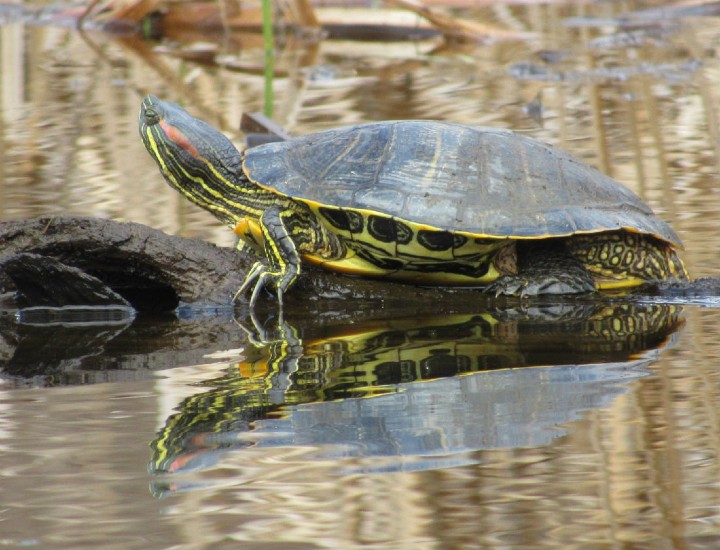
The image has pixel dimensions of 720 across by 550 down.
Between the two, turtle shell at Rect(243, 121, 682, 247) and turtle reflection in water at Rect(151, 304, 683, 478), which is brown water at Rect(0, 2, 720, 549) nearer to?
turtle reflection in water at Rect(151, 304, 683, 478)

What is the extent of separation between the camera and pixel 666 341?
12.3 ft

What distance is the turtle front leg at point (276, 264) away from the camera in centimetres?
438

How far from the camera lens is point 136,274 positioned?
4.48 meters

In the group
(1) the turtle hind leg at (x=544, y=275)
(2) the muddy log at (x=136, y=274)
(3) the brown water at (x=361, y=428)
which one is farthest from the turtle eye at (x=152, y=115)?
(1) the turtle hind leg at (x=544, y=275)

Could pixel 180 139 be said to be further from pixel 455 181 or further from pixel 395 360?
pixel 395 360

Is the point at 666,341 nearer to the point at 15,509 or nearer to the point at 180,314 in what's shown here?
the point at 180,314

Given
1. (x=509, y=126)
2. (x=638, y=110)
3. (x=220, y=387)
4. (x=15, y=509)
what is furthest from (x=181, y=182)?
(x=638, y=110)

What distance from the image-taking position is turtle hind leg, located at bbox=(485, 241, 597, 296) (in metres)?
4.51

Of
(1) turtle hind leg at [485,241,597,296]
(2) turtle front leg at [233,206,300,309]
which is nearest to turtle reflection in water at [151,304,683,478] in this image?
(1) turtle hind leg at [485,241,597,296]

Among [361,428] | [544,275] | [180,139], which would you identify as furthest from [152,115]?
[361,428]

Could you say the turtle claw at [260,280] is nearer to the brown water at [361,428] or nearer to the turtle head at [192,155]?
the brown water at [361,428]

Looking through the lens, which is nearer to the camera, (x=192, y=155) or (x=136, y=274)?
(x=136, y=274)

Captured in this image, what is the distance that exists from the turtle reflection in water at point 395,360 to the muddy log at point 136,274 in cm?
36

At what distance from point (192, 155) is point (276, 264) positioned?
71cm
